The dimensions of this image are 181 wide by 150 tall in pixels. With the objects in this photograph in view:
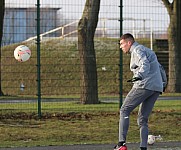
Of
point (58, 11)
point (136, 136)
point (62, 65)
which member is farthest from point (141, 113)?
point (62, 65)

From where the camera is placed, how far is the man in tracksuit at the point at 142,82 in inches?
364

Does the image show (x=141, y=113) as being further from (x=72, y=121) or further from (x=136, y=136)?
(x=72, y=121)

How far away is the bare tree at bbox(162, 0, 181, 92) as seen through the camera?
1880 cm

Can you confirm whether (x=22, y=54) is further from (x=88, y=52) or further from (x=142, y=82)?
(x=142, y=82)

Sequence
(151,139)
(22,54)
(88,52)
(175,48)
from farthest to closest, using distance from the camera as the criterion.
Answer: (175,48)
(88,52)
(22,54)
(151,139)

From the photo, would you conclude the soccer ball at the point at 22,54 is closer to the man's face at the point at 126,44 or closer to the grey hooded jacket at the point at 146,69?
the man's face at the point at 126,44

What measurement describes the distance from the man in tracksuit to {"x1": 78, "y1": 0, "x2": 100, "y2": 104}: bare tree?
7434mm

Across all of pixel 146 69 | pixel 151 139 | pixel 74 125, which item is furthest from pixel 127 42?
pixel 74 125

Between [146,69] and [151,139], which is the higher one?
[146,69]

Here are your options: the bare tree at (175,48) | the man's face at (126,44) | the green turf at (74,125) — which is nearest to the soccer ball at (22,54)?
the green turf at (74,125)

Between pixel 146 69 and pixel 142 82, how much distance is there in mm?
224

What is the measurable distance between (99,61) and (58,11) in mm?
13513

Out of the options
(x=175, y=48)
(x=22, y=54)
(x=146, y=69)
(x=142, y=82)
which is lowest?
(x=142, y=82)

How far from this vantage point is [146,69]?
9195mm
